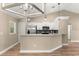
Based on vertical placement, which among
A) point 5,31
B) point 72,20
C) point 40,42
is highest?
point 72,20

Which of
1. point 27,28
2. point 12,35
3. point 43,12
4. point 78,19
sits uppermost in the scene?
point 43,12

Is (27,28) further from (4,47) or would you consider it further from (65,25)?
(65,25)

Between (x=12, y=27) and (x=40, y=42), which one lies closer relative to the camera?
(x=12, y=27)

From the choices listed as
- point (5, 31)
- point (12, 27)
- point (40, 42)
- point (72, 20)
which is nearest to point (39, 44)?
point (40, 42)

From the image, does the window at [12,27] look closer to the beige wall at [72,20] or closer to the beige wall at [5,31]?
the beige wall at [5,31]

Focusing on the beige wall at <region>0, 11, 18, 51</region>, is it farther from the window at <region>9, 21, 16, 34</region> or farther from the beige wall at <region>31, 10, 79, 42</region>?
the beige wall at <region>31, 10, 79, 42</region>

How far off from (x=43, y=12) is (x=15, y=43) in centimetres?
90

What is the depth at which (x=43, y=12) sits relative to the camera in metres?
2.26

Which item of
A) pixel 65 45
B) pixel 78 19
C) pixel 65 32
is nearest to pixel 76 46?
pixel 65 45

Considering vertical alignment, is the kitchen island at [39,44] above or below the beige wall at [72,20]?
below

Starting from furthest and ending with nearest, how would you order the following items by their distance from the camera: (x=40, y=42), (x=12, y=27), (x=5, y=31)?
(x=40, y=42) < (x=5, y=31) < (x=12, y=27)

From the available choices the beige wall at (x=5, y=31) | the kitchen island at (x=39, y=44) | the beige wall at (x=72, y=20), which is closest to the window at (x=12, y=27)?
the beige wall at (x=5, y=31)

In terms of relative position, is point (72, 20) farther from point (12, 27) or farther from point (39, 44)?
point (12, 27)

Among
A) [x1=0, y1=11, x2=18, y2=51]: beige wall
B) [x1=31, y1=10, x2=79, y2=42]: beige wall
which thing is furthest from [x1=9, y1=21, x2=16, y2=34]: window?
[x1=31, y1=10, x2=79, y2=42]: beige wall
